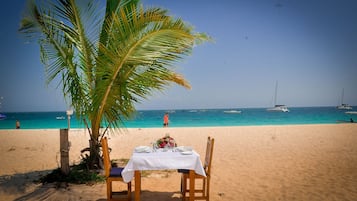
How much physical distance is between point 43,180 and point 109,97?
2.07 m

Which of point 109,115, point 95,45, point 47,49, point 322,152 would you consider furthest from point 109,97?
point 322,152

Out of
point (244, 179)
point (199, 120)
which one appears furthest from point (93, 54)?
point (199, 120)

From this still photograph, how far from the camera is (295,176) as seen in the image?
5215mm

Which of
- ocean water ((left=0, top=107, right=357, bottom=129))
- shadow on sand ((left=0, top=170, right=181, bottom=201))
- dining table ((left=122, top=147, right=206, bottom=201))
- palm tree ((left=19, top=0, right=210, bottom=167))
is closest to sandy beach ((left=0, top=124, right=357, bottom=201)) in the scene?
shadow on sand ((left=0, top=170, right=181, bottom=201))

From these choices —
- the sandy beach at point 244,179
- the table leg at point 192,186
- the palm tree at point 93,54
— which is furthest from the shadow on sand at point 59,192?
the palm tree at point 93,54

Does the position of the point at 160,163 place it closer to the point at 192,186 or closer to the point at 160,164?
the point at 160,164

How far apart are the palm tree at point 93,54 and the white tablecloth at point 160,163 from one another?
1.25 metres

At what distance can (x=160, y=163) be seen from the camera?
11.2ft

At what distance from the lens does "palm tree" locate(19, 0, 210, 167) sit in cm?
393

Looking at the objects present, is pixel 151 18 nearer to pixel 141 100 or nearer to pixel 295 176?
pixel 141 100

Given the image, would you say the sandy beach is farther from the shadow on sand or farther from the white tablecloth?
the white tablecloth

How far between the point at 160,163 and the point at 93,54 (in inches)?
86.9

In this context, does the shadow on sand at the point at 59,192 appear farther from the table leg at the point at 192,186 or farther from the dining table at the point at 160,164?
the dining table at the point at 160,164

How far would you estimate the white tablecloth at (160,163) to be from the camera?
339 cm
